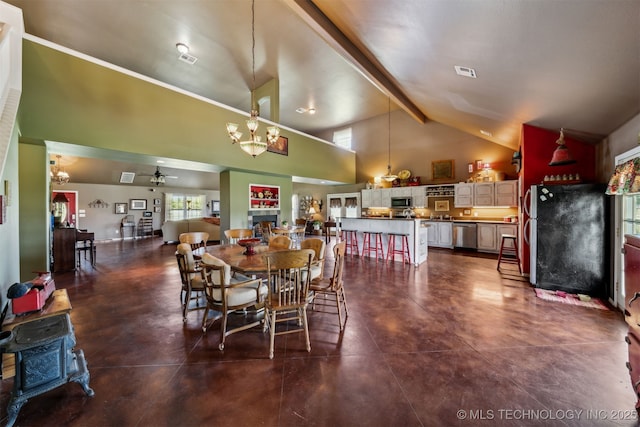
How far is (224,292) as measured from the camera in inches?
94.1

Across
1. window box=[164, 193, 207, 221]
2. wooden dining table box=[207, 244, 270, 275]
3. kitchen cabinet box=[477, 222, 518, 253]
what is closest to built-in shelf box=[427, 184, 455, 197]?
kitchen cabinet box=[477, 222, 518, 253]

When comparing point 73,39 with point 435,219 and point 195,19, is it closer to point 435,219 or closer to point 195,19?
point 195,19

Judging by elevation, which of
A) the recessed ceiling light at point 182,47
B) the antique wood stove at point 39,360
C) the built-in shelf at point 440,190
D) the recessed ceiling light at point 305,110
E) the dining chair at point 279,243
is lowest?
the antique wood stove at point 39,360

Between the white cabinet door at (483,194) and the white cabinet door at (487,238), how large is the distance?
67 centimetres

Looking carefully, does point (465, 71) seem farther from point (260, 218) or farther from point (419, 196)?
point (260, 218)

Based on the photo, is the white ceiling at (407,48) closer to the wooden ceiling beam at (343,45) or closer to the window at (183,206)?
the wooden ceiling beam at (343,45)

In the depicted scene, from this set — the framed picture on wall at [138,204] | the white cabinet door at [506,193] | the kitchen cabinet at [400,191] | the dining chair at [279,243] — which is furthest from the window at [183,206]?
the white cabinet door at [506,193]

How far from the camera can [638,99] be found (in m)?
2.47

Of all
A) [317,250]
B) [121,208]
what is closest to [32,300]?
[317,250]

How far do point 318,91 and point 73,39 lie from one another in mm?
5387

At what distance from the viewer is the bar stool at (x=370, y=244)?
627cm

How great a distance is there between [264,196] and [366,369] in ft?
20.0

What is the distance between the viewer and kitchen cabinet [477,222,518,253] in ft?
22.1

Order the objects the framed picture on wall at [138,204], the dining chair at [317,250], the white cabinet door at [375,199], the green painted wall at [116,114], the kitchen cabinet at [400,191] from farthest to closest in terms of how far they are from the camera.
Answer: the framed picture on wall at [138,204] → the white cabinet door at [375,199] → the kitchen cabinet at [400,191] → the green painted wall at [116,114] → the dining chair at [317,250]
